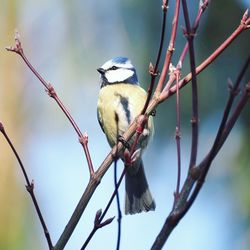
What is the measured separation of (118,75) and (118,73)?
2 cm

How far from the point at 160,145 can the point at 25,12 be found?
68.1 inches

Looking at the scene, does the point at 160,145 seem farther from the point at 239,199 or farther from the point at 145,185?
the point at 145,185

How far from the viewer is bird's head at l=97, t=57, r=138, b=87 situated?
3418 millimetres

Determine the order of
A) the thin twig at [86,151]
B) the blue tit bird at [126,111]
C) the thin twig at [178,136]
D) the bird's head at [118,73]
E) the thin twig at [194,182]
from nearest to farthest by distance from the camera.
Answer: the thin twig at [194,182] → the thin twig at [178,136] → the thin twig at [86,151] → the blue tit bird at [126,111] → the bird's head at [118,73]

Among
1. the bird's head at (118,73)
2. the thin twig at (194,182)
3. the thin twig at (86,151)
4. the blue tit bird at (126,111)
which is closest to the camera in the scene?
the thin twig at (194,182)

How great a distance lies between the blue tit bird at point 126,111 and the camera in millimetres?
3038

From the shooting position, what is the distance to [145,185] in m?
3.35

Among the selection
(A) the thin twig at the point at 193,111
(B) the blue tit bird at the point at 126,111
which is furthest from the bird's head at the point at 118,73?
(A) the thin twig at the point at 193,111

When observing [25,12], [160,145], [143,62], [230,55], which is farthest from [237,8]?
[25,12]

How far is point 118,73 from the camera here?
11.4 feet

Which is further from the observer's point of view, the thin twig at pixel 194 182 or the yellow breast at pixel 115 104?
the yellow breast at pixel 115 104

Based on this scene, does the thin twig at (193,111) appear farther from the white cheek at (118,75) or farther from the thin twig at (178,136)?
the white cheek at (118,75)

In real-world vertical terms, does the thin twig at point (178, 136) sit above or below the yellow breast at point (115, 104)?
below

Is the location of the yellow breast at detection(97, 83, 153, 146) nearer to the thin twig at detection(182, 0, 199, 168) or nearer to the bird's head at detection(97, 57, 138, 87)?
the bird's head at detection(97, 57, 138, 87)
